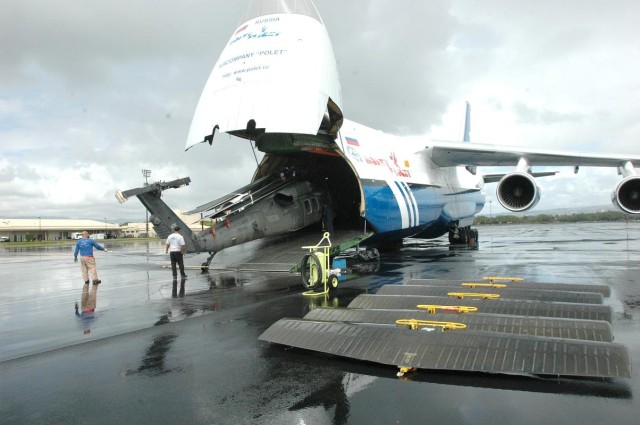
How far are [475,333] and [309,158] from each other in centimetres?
1070

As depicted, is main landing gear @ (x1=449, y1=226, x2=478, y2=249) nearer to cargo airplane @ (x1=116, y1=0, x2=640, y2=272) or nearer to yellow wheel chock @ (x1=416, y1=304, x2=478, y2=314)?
cargo airplane @ (x1=116, y1=0, x2=640, y2=272)

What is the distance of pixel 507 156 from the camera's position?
646 inches

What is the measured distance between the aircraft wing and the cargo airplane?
40 mm

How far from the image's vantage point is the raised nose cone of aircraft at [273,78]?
951 cm

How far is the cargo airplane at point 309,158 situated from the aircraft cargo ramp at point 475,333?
15.5ft

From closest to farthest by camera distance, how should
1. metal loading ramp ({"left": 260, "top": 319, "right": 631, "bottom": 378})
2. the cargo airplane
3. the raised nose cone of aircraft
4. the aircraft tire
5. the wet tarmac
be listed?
the wet tarmac → metal loading ramp ({"left": 260, "top": 319, "right": 631, "bottom": 378}) → the aircraft tire → the raised nose cone of aircraft → the cargo airplane

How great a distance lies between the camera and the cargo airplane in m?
9.78

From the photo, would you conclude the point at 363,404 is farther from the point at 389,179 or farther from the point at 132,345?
the point at 389,179

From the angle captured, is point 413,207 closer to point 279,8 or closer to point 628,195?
point 628,195

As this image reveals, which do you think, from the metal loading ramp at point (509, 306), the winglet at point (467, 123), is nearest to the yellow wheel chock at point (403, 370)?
the metal loading ramp at point (509, 306)

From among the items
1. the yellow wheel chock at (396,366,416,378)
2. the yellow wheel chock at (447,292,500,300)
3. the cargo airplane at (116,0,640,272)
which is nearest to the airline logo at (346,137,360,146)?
the cargo airplane at (116,0,640,272)

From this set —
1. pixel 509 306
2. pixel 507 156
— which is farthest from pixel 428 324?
pixel 507 156

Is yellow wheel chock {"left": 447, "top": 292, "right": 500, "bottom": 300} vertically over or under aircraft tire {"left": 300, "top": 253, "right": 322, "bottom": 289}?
under

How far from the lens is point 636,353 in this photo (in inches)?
187
